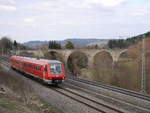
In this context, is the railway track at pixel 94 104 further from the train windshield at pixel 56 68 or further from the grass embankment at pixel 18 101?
the train windshield at pixel 56 68

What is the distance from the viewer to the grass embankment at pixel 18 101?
1190cm

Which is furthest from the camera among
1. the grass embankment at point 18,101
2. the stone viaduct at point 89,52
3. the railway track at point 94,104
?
the stone viaduct at point 89,52

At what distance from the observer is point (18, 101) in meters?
14.4

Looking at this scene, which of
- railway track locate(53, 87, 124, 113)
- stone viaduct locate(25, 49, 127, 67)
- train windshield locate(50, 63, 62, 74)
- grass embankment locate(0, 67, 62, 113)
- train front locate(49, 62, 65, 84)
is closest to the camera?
grass embankment locate(0, 67, 62, 113)

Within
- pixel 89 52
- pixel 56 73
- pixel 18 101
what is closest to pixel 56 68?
pixel 56 73

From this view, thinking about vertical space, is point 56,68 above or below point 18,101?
above

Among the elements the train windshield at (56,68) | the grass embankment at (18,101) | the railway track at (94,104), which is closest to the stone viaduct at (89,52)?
the grass embankment at (18,101)

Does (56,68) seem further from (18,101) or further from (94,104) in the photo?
(94,104)

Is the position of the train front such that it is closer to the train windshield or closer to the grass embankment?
the train windshield

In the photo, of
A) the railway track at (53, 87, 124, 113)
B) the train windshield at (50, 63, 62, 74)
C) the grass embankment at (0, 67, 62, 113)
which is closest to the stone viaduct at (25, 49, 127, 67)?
the grass embankment at (0, 67, 62, 113)

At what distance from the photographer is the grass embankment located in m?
11.9

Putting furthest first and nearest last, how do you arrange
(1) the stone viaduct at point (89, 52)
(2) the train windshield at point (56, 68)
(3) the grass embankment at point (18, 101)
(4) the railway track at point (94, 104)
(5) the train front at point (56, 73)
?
(1) the stone viaduct at point (89, 52) < (2) the train windshield at point (56, 68) < (5) the train front at point (56, 73) < (4) the railway track at point (94, 104) < (3) the grass embankment at point (18, 101)

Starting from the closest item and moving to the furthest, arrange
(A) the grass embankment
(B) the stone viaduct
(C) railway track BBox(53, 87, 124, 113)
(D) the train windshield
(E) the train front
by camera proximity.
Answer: (A) the grass embankment, (C) railway track BBox(53, 87, 124, 113), (E) the train front, (D) the train windshield, (B) the stone viaduct

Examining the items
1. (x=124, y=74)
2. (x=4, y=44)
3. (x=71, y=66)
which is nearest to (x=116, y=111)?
(x=124, y=74)
